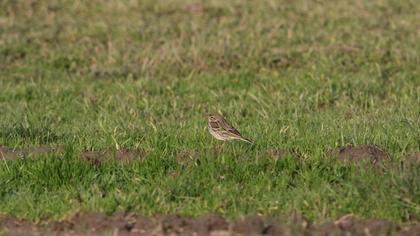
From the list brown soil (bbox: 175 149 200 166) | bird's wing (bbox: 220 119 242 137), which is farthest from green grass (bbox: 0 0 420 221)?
bird's wing (bbox: 220 119 242 137)

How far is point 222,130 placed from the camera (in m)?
9.23

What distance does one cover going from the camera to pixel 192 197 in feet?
25.6

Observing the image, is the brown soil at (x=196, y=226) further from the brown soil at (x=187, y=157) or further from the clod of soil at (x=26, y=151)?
the clod of soil at (x=26, y=151)

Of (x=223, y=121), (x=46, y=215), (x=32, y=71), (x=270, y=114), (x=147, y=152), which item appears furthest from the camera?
(x=32, y=71)

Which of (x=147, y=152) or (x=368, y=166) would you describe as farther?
(x=147, y=152)

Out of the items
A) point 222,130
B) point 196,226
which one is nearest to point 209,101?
point 222,130

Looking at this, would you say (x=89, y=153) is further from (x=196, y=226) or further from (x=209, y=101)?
(x=209, y=101)

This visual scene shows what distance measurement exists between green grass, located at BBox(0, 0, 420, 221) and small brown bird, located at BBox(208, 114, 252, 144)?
A: 4.3 inches

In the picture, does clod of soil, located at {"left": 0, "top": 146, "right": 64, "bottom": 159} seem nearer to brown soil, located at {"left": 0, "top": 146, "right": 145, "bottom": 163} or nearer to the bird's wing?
brown soil, located at {"left": 0, "top": 146, "right": 145, "bottom": 163}

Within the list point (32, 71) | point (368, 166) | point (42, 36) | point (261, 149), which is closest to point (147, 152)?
point (261, 149)

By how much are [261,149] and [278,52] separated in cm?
621

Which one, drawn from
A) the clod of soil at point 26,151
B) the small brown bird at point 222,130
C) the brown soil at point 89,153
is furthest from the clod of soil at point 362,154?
the clod of soil at point 26,151

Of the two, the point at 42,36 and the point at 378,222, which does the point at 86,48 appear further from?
the point at 378,222

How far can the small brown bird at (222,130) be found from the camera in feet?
29.9
